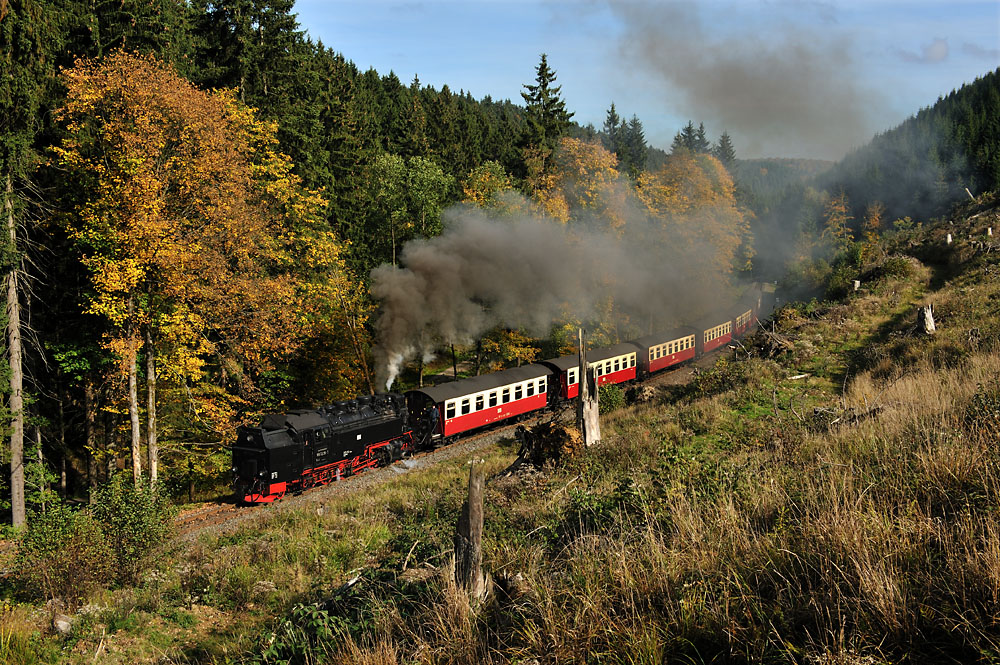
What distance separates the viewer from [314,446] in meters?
17.7

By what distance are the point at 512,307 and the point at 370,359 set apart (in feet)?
23.6

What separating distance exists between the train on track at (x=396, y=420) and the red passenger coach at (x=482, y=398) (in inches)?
1.5

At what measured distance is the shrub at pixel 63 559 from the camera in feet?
29.9

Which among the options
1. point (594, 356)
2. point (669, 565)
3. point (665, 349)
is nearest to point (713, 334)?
point (665, 349)

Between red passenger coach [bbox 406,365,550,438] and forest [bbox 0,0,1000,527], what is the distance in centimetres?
387

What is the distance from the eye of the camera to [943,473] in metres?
4.54

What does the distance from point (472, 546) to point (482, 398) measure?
1777 centimetres

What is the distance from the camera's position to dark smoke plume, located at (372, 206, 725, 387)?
867 inches

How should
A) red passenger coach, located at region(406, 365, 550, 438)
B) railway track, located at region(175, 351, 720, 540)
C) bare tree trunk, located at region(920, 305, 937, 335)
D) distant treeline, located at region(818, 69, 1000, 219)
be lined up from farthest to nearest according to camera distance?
distant treeline, located at region(818, 69, 1000, 219)
red passenger coach, located at region(406, 365, 550, 438)
bare tree trunk, located at region(920, 305, 937, 335)
railway track, located at region(175, 351, 720, 540)

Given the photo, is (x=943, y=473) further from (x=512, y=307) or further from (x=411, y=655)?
(x=512, y=307)

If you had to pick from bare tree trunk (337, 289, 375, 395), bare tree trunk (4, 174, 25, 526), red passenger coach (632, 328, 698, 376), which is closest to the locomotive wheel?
bare tree trunk (337, 289, 375, 395)

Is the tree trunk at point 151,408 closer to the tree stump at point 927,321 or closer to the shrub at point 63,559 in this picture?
the shrub at point 63,559

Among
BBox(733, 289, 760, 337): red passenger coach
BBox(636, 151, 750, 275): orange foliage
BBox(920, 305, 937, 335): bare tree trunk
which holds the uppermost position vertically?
BBox(636, 151, 750, 275): orange foliage

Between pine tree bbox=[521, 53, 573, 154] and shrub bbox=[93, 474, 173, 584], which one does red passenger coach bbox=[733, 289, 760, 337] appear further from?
shrub bbox=[93, 474, 173, 584]
